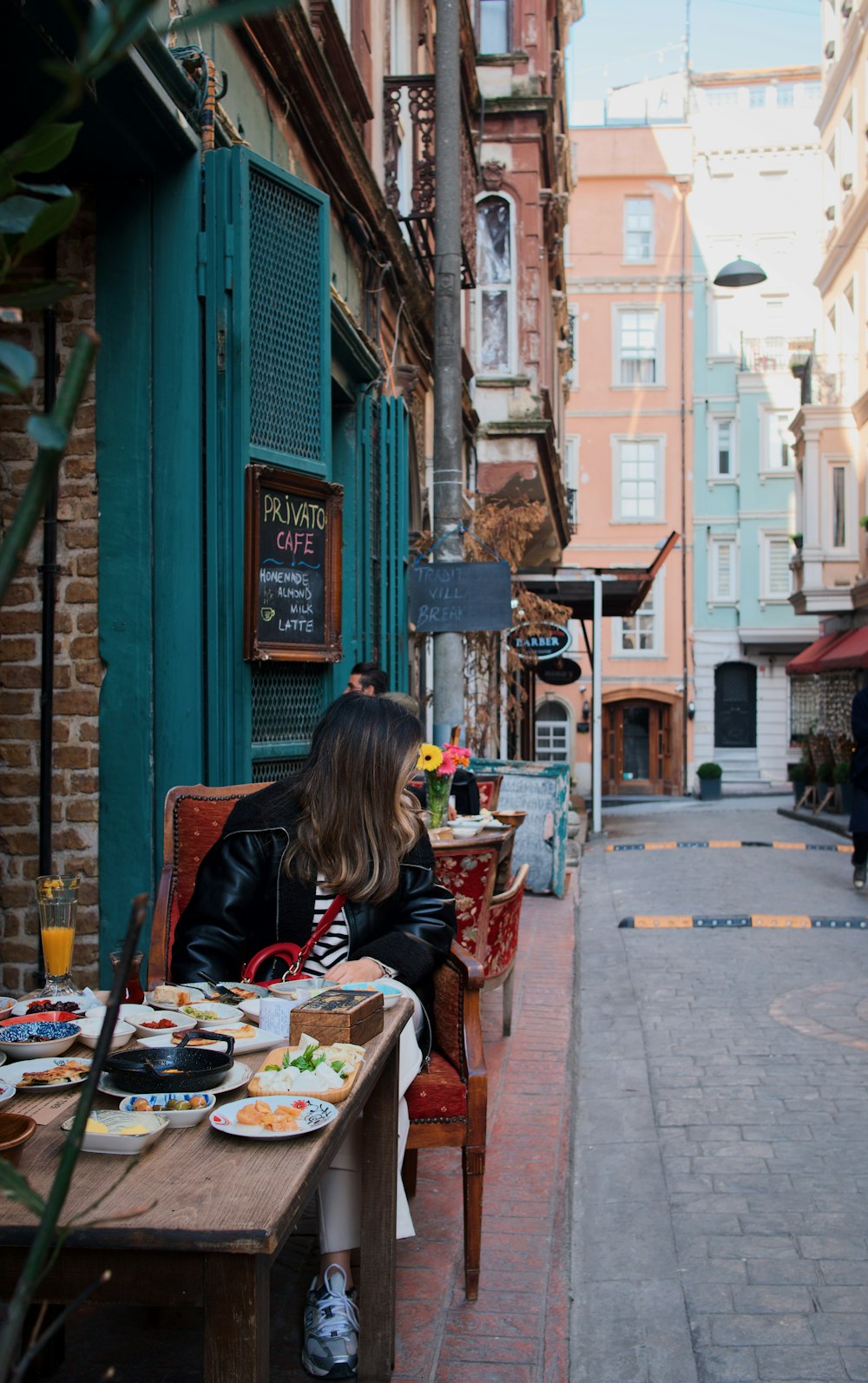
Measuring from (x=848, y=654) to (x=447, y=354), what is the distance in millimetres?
16491

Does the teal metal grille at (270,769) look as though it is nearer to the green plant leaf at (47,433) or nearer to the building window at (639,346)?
the green plant leaf at (47,433)

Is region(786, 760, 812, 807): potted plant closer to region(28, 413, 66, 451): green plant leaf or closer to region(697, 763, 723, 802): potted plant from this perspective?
region(697, 763, 723, 802): potted plant

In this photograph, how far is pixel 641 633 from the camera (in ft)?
124

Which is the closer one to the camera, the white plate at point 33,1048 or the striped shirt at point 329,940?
the white plate at point 33,1048

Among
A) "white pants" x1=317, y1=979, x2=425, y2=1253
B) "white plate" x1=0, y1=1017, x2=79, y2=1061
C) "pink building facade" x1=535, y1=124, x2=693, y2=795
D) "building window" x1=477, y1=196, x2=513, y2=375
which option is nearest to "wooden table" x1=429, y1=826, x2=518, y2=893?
"white pants" x1=317, y1=979, x2=425, y2=1253

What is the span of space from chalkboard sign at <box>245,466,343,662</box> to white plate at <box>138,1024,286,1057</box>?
3.00 metres

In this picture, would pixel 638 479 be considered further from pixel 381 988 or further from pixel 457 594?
pixel 381 988

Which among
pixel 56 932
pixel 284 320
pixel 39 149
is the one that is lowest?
pixel 56 932

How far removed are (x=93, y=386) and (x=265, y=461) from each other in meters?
0.76

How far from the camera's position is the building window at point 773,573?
38.0 meters

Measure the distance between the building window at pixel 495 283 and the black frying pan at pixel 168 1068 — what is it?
15.8m

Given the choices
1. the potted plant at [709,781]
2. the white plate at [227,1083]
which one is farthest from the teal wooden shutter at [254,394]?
the potted plant at [709,781]

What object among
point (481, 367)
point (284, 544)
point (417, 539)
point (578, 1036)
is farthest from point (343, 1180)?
point (481, 367)

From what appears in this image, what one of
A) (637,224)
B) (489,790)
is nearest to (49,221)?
(489,790)
